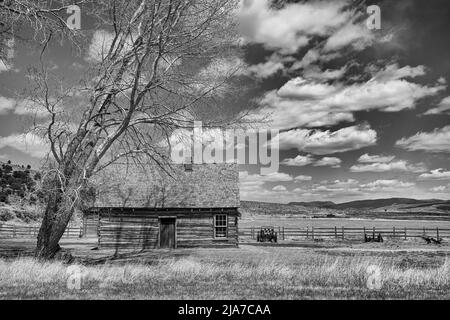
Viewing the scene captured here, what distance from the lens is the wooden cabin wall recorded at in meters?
29.5

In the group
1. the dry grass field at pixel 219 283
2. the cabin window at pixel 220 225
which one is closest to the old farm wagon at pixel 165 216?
the cabin window at pixel 220 225

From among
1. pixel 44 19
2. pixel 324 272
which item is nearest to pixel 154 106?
pixel 44 19

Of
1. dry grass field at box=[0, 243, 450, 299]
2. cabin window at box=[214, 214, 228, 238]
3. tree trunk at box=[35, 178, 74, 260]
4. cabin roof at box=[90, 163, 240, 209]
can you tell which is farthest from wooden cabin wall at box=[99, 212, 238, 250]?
dry grass field at box=[0, 243, 450, 299]

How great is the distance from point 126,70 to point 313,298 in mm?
11420

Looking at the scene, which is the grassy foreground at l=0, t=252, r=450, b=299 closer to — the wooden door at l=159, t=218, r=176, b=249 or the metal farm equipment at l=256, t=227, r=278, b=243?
the wooden door at l=159, t=218, r=176, b=249

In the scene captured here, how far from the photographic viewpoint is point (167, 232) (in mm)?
29859

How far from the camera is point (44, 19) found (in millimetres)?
12625

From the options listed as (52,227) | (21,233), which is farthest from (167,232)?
(21,233)

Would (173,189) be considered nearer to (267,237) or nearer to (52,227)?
(267,237)

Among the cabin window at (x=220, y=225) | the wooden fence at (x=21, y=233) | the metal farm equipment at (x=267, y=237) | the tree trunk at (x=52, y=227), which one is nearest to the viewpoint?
the tree trunk at (x=52, y=227)

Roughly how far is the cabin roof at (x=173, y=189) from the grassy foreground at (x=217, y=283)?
1698 centimetres

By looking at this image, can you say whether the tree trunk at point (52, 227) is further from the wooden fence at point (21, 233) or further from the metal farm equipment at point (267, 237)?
the wooden fence at point (21, 233)

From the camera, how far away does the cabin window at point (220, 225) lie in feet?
99.3
